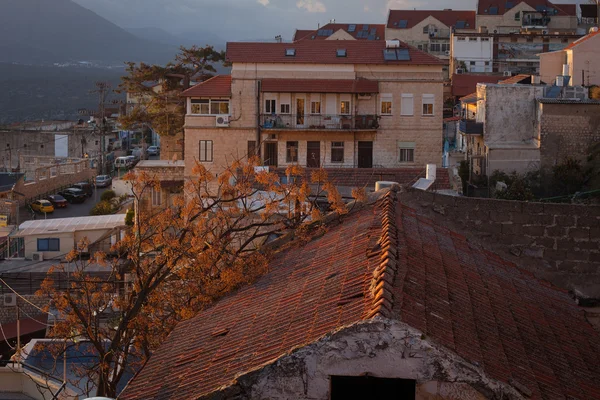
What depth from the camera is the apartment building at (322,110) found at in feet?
149

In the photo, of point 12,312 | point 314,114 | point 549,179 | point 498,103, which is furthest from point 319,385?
point 314,114

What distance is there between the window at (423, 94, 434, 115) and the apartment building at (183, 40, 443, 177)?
1.9 inches

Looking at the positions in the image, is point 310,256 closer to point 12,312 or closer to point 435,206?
point 435,206

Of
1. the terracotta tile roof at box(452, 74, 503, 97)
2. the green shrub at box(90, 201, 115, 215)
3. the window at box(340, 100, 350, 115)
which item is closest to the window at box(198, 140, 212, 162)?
the window at box(340, 100, 350, 115)

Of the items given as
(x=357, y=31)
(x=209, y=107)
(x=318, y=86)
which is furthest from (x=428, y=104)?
(x=357, y=31)

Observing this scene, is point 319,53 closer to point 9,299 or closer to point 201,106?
point 201,106

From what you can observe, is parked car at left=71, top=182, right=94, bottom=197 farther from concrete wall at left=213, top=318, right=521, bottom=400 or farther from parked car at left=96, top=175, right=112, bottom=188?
concrete wall at left=213, top=318, right=521, bottom=400

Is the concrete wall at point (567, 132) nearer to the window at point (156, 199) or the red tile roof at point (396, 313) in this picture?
the window at point (156, 199)

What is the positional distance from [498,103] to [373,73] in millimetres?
7984

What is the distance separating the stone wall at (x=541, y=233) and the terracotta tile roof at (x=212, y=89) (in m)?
32.9

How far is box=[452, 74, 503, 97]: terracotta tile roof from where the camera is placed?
71000 mm

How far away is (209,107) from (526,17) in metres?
58.3

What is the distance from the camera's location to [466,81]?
72.9 meters

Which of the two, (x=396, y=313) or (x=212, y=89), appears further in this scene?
(x=212, y=89)
